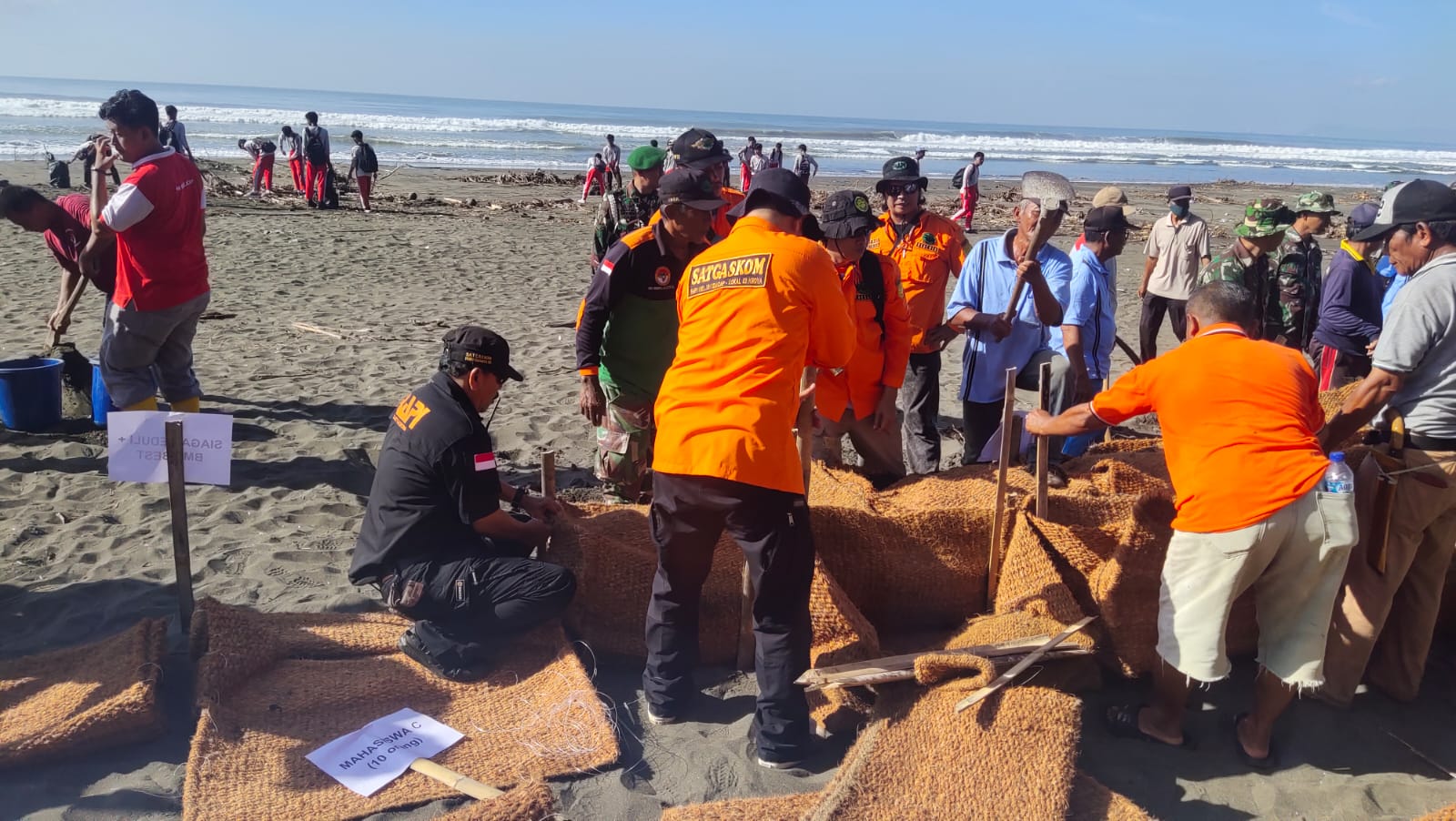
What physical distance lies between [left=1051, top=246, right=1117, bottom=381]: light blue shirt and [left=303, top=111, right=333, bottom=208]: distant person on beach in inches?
652

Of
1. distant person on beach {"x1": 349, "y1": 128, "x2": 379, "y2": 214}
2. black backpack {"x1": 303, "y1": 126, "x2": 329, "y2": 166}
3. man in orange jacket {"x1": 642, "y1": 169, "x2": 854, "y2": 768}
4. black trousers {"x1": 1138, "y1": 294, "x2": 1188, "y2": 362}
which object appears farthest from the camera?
distant person on beach {"x1": 349, "y1": 128, "x2": 379, "y2": 214}

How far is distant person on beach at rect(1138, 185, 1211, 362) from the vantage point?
7984mm

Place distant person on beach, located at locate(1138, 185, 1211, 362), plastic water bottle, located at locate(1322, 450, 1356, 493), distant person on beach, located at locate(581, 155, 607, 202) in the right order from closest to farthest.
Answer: plastic water bottle, located at locate(1322, 450, 1356, 493), distant person on beach, located at locate(1138, 185, 1211, 362), distant person on beach, located at locate(581, 155, 607, 202)

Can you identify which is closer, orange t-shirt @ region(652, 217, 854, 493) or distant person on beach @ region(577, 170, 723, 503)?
orange t-shirt @ region(652, 217, 854, 493)

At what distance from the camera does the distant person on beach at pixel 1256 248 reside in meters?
6.00

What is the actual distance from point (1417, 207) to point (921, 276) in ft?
7.81

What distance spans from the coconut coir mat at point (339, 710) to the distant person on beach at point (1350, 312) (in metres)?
5.14

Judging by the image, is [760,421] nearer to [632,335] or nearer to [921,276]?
[632,335]

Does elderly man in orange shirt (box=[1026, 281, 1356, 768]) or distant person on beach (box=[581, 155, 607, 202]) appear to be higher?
distant person on beach (box=[581, 155, 607, 202])

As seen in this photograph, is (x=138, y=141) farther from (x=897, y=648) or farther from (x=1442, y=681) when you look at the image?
(x=1442, y=681)

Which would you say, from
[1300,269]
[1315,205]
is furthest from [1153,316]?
[1315,205]

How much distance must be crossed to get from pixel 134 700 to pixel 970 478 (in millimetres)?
3337

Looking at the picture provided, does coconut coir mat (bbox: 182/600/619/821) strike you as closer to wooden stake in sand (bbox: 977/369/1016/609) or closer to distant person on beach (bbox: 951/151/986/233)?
wooden stake in sand (bbox: 977/369/1016/609)

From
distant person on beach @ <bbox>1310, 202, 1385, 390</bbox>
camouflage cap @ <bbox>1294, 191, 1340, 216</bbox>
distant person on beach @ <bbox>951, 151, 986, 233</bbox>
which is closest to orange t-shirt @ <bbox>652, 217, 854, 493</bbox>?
distant person on beach @ <bbox>1310, 202, 1385, 390</bbox>
